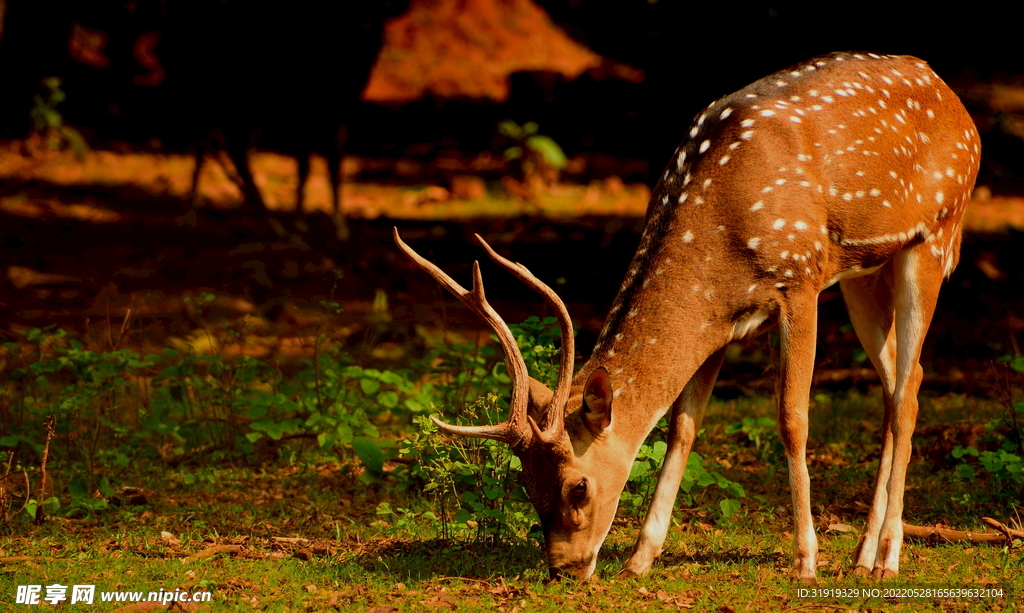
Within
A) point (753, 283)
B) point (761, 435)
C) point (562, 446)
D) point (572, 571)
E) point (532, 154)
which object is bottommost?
point (532, 154)

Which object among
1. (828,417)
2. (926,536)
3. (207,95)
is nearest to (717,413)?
(828,417)

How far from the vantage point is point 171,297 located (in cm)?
1132

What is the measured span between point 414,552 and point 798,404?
6.58 ft

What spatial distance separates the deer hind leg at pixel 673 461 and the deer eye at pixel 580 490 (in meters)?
0.60

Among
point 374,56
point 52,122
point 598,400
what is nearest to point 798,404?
point 598,400

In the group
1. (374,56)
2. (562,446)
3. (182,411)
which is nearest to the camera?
(562,446)

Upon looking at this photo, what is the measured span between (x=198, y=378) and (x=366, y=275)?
4236 mm

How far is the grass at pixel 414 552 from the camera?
4855 mm

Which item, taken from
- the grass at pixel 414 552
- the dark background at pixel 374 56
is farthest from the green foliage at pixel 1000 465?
the dark background at pixel 374 56

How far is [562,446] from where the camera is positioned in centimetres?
484

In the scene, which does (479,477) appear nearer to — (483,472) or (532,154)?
(483,472)

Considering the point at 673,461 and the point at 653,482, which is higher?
the point at 673,461

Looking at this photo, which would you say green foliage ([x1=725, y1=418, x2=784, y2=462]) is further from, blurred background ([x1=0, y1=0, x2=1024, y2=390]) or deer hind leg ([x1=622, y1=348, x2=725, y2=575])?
deer hind leg ([x1=622, y1=348, x2=725, y2=575])

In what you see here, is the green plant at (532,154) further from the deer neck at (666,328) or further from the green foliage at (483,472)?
the deer neck at (666,328)
